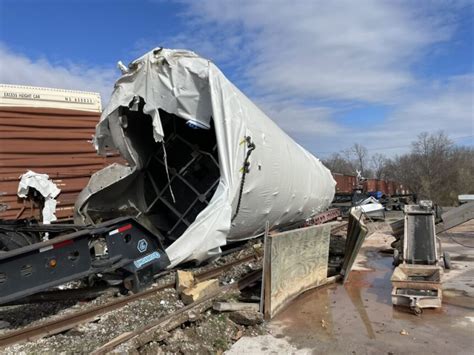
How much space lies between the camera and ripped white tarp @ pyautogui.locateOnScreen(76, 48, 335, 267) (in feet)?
20.9

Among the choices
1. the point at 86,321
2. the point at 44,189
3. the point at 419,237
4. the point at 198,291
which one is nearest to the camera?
the point at 86,321

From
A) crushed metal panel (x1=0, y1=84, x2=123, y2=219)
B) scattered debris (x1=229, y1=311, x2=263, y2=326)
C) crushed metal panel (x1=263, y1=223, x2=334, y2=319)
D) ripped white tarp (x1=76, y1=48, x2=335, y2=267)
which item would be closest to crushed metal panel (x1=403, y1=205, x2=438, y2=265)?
crushed metal panel (x1=263, y1=223, x2=334, y2=319)

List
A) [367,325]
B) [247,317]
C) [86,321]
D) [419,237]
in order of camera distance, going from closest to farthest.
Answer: [86,321]
[247,317]
[367,325]
[419,237]

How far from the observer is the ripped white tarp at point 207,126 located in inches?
251

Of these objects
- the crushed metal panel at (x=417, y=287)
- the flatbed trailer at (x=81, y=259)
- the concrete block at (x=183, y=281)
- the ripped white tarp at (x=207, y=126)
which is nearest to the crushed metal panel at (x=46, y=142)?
the ripped white tarp at (x=207, y=126)

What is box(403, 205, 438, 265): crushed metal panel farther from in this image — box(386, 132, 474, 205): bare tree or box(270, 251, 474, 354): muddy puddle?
box(386, 132, 474, 205): bare tree

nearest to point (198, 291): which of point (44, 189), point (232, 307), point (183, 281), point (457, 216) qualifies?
point (183, 281)

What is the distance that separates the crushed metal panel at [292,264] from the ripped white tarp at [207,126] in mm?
950

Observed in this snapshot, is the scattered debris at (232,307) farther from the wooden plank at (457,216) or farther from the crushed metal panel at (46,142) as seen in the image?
the crushed metal panel at (46,142)

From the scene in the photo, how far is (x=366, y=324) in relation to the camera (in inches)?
218

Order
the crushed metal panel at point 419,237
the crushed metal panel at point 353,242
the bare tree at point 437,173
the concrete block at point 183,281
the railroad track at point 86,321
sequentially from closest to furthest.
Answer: the railroad track at point 86,321
the concrete block at point 183,281
the crushed metal panel at point 419,237
the crushed metal panel at point 353,242
the bare tree at point 437,173

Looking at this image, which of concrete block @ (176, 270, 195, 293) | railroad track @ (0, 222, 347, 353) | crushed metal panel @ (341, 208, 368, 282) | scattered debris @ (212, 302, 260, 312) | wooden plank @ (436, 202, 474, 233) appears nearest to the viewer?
railroad track @ (0, 222, 347, 353)

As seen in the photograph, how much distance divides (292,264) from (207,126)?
258cm

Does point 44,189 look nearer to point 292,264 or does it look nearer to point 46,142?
point 46,142
